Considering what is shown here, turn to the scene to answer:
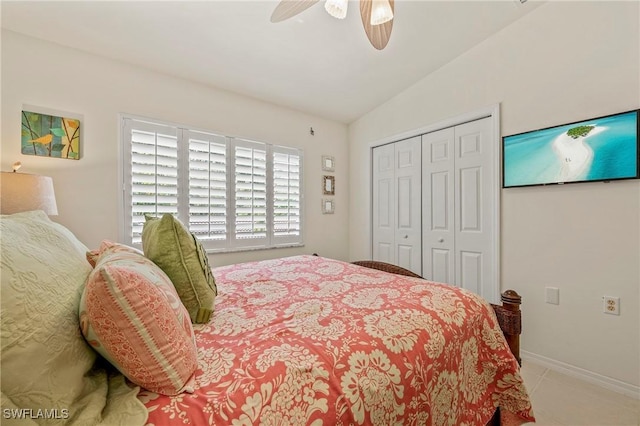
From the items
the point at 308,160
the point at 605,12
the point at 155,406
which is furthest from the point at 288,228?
the point at 605,12

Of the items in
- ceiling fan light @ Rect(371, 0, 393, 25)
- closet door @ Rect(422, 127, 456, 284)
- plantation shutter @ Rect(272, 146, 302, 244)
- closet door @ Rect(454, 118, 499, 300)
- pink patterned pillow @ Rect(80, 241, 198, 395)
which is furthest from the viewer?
plantation shutter @ Rect(272, 146, 302, 244)

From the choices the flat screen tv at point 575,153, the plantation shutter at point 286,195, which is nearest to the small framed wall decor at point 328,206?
the plantation shutter at point 286,195

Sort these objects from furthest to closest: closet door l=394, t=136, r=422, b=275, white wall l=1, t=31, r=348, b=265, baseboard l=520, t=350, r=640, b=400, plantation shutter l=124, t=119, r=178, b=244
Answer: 1. closet door l=394, t=136, r=422, b=275
2. plantation shutter l=124, t=119, r=178, b=244
3. white wall l=1, t=31, r=348, b=265
4. baseboard l=520, t=350, r=640, b=400

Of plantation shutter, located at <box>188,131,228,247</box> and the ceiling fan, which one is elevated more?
the ceiling fan

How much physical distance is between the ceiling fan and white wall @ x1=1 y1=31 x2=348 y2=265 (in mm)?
1459

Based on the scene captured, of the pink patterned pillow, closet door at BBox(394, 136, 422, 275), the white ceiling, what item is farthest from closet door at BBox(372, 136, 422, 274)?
the pink patterned pillow

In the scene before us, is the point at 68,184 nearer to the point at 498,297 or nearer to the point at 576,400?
the point at 498,297

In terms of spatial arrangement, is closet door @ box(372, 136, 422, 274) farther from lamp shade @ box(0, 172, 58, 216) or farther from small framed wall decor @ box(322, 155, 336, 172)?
lamp shade @ box(0, 172, 58, 216)

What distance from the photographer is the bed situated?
0.54 m

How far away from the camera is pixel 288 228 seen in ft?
10.9

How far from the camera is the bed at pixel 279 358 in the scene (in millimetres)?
536

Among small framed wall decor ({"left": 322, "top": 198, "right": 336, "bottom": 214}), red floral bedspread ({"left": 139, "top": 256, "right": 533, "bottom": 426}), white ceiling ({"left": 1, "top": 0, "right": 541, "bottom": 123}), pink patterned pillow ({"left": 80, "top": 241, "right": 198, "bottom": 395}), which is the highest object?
white ceiling ({"left": 1, "top": 0, "right": 541, "bottom": 123})

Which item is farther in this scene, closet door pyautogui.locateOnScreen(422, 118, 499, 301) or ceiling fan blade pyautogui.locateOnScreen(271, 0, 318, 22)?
closet door pyautogui.locateOnScreen(422, 118, 499, 301)

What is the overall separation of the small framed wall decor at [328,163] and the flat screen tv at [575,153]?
2050 millimetres
